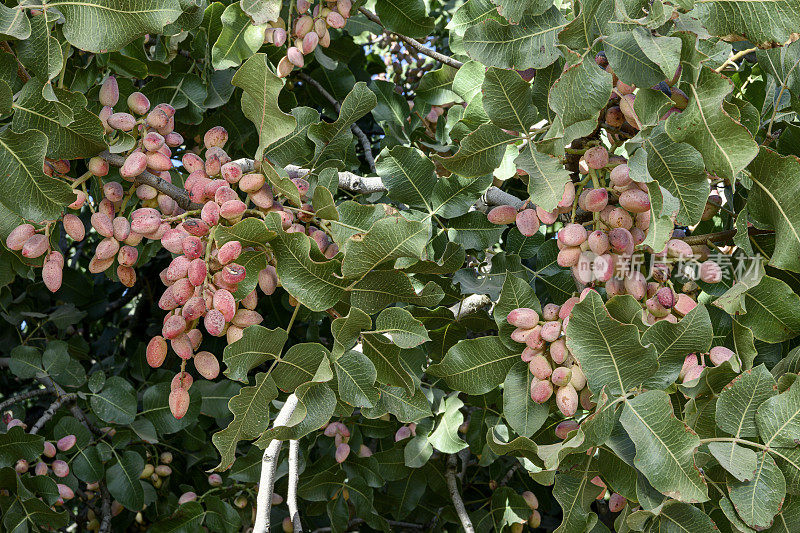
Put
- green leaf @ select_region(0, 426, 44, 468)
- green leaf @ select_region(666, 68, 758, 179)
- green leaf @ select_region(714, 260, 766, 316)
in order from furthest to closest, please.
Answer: green leaf @ select_region(0, 426, 44, 468), green leaf @ select_region(714, 260, 766, 316), green leaf @ select_region(666, 68, 758, 179)

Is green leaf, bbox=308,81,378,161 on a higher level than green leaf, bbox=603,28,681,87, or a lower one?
lower

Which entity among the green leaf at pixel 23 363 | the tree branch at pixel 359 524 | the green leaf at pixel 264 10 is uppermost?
the green leaf at pixel 264 10

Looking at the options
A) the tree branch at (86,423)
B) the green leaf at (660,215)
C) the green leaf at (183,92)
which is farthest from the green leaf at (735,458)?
the tree branch at (86,423)

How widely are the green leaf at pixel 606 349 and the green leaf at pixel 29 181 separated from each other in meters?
0.58

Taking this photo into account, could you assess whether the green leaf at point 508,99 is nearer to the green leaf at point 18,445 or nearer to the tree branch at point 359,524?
the green leaf at point 18,445

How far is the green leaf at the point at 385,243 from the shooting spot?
29.4 inches

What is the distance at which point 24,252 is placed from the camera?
907 mm

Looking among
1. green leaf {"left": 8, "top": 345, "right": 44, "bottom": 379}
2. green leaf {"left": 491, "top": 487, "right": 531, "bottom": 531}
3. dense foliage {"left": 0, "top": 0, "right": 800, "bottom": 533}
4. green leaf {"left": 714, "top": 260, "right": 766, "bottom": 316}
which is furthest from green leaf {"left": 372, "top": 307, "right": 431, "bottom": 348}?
green leaf {"left": 8, "top": 345, "right": 44, "bottom": 379}

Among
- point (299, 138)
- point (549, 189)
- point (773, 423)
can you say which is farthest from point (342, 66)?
point (773, 423)

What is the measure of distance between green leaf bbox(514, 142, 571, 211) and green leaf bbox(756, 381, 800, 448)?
31 cm

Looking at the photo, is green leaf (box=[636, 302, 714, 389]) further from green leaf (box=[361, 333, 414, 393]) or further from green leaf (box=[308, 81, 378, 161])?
green leaf (box=[308, 81, 378, 161])

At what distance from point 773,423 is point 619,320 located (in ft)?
0.61

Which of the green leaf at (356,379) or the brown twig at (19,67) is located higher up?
the brown twig at (19,67)

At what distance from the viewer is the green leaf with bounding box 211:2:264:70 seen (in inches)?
45.2
